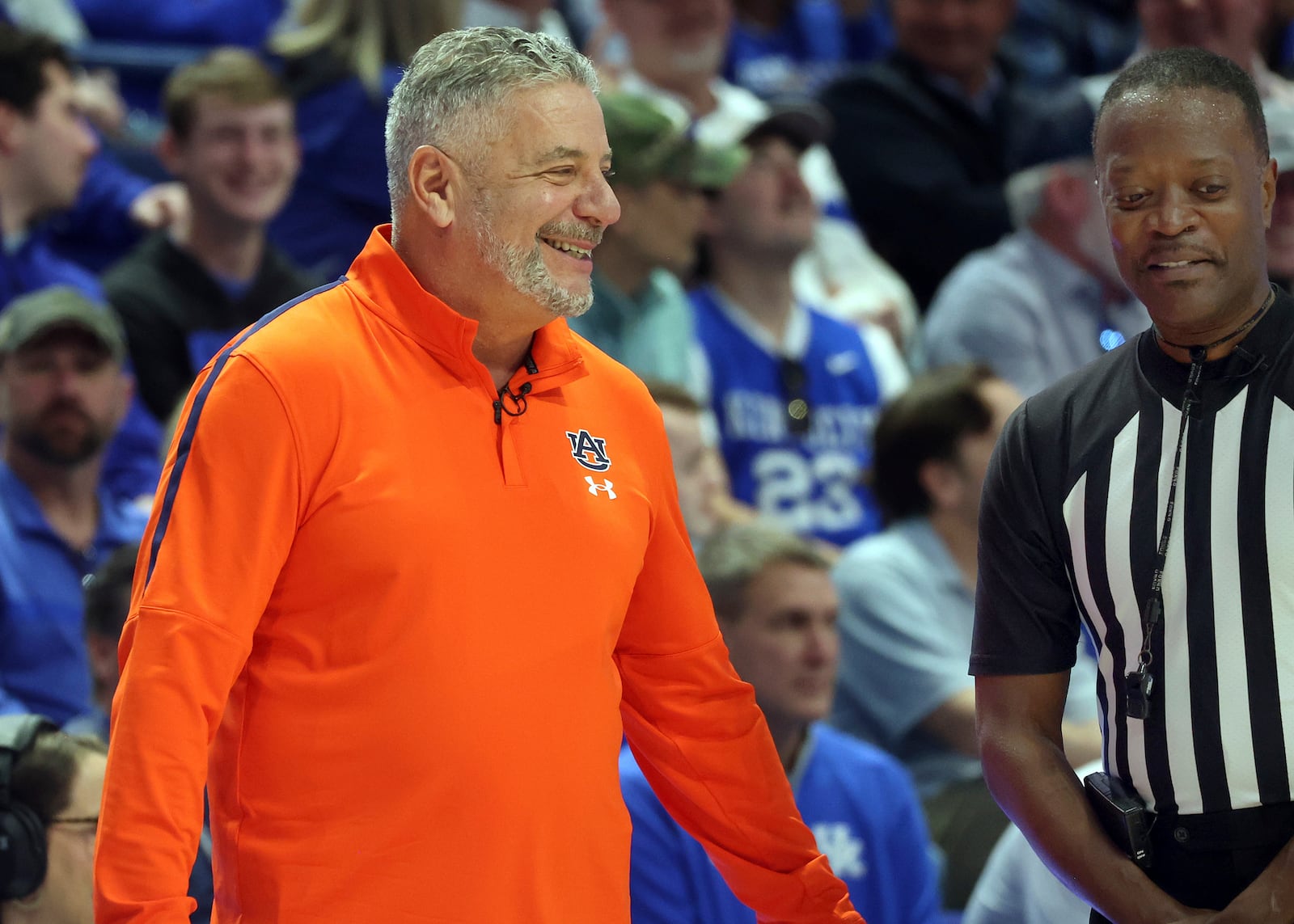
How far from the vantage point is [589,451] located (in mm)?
2498

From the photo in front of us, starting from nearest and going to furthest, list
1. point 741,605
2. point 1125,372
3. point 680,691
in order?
point 1125,372 → point 680,691 → point 741,605

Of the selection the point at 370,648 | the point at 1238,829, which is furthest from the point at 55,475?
the point at 1238,829

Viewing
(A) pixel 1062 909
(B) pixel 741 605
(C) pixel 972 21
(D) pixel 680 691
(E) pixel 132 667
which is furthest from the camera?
(C) pixel 972 21

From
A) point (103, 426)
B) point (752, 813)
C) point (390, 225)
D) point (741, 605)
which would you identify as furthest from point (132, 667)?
point (103, 426)

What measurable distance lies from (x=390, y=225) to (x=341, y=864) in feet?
2.88

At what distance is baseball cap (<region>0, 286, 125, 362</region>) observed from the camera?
461cm

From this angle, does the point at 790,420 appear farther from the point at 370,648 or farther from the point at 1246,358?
the point at 370,648

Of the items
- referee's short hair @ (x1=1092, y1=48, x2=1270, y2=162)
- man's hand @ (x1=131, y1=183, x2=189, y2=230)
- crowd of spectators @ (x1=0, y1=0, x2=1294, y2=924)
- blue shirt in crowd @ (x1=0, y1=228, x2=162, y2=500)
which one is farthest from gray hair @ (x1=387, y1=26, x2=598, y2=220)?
man's hand @ (x1=131, y1=183, x2=189, y2=230)

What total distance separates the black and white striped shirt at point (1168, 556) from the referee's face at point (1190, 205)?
93 millimetres

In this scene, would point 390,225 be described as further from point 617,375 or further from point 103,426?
point 103,426

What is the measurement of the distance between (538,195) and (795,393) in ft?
11.1

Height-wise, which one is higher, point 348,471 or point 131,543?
point 348,471

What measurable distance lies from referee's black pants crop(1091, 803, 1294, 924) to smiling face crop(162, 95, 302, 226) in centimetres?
382

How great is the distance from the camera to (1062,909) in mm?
3221
